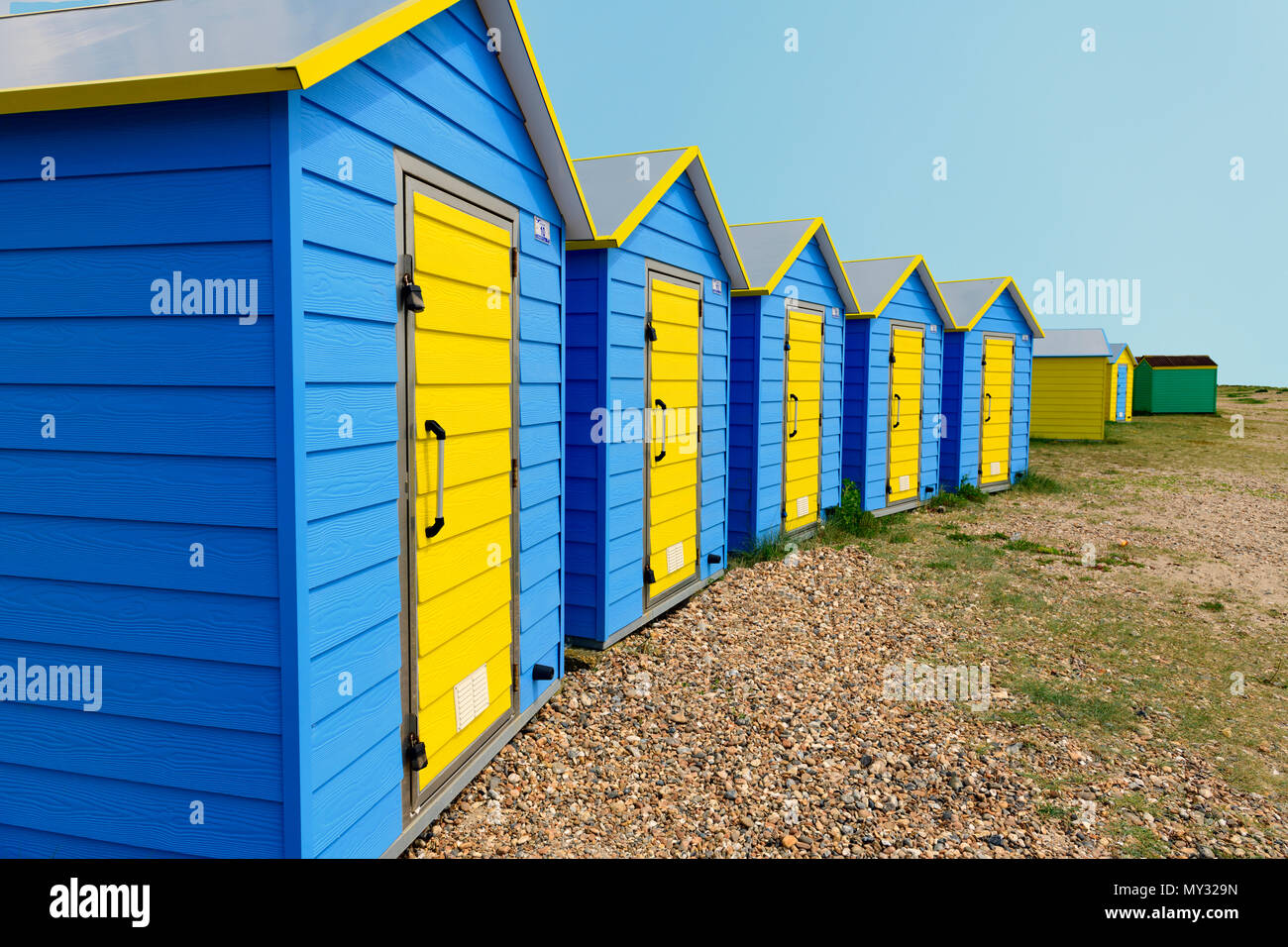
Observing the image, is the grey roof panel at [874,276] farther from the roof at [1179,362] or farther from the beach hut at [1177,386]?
the roof at [1179,362]

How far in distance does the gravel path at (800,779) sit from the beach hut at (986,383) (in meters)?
8.91

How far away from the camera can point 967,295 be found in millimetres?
15227

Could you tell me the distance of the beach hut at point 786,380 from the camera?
8930 mm

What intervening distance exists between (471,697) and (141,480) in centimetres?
187

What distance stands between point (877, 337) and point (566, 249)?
23.0ft

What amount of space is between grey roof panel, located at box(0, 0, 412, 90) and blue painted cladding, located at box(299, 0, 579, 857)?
169 millimetres

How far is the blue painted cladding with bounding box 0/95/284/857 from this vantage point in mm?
2656

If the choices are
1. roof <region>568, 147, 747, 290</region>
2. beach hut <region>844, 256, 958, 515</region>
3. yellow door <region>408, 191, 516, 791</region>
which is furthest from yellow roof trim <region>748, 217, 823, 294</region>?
yellow door <region>408, 191, 516, 791</region>

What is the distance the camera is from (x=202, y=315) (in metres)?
2.66
